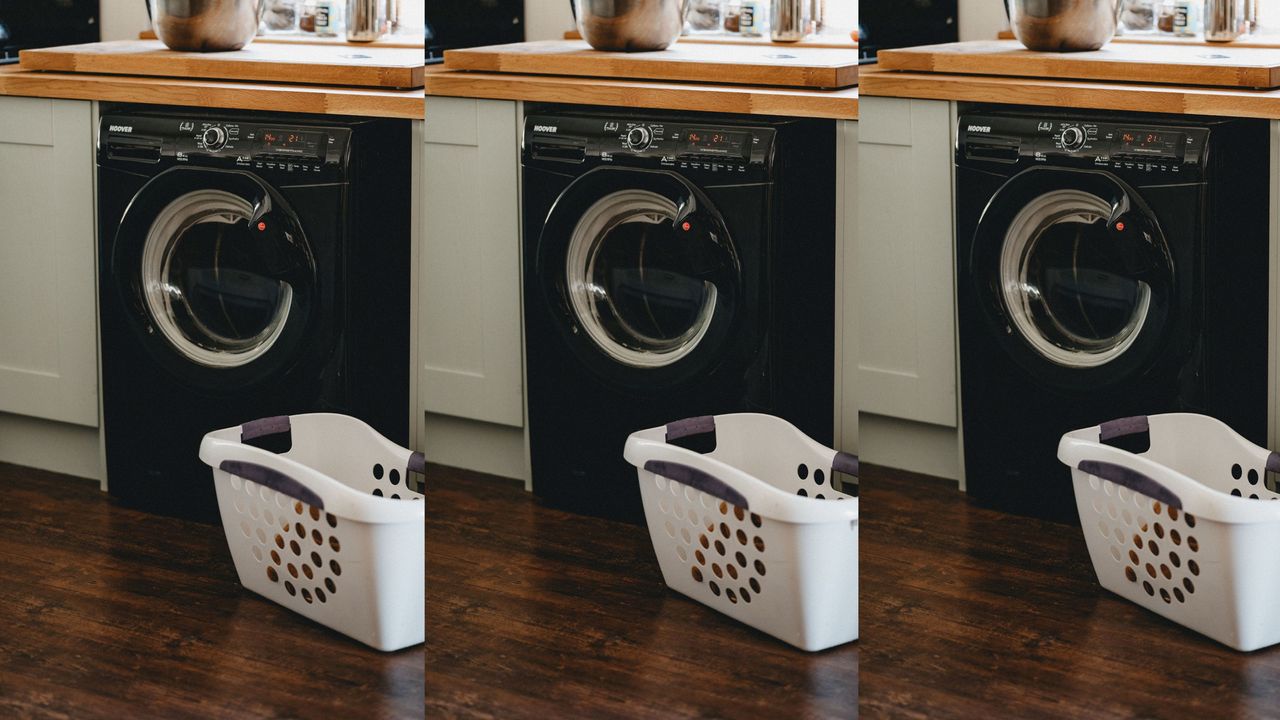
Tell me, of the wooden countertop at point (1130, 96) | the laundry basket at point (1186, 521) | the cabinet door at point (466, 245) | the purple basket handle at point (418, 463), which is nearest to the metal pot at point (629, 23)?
the cabinet door at point (466, 245)

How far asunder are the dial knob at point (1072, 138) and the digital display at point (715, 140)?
0.33 meters

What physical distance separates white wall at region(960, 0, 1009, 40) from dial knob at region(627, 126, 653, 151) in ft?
1.06

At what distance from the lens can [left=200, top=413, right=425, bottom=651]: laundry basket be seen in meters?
1.54

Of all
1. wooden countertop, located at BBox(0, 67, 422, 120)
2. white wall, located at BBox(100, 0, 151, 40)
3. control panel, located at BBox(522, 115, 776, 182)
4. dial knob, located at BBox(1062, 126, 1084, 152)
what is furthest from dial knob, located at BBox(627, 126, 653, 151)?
white wall, located at BBox(100, 0, 151, 40)

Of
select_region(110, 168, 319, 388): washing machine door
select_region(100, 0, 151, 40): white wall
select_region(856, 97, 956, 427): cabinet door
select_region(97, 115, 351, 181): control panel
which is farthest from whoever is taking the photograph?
select_region(100, 0, 151, 40): white wall

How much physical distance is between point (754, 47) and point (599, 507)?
1.92 ft

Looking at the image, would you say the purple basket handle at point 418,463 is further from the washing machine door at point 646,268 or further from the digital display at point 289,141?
the digital display at point 289,141

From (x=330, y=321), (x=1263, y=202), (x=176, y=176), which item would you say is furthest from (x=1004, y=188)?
(x=176, y=176)

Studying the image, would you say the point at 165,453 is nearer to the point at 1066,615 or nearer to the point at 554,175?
the point at 554,175

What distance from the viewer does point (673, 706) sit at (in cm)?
137

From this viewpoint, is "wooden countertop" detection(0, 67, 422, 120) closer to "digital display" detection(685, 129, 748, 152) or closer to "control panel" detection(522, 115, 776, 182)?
"control panel" detection(522, 115, 776, 182)

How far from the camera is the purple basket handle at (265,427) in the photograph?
171cm

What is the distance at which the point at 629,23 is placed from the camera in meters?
1.41

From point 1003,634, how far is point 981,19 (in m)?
0.65
